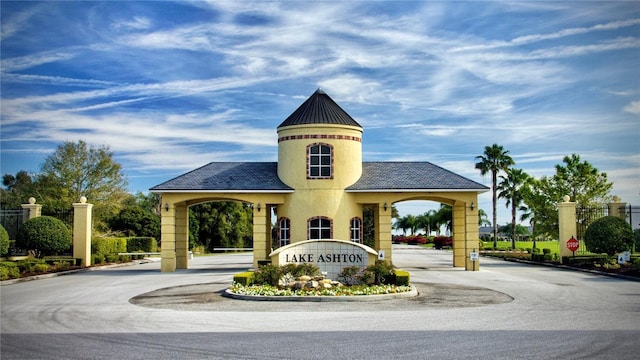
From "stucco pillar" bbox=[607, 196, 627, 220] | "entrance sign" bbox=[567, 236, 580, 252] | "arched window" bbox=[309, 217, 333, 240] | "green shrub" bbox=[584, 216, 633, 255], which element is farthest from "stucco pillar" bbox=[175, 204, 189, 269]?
"stucco pillar" bbox=[607, 196, 627, 220]

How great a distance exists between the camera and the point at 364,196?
34000 mm

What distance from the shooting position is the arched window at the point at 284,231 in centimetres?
3425

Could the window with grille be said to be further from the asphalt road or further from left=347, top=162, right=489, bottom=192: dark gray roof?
the asphalt road

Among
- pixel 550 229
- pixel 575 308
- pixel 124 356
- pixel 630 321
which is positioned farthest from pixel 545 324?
pixel 550 229

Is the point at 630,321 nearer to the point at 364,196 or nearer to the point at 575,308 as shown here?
the point at 575,308

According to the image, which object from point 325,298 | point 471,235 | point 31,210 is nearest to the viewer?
point 325,298

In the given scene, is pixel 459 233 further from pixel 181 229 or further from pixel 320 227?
pixel 181 229

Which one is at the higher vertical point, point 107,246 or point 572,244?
point 572,244

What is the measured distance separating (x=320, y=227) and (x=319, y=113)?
19.5 feet

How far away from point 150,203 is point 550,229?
4916cm

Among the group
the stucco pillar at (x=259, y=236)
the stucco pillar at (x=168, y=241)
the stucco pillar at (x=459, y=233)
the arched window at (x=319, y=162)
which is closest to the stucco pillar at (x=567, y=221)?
the stucco pillar at (x=459, y=233)

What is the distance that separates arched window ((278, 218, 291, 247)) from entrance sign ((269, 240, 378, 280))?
10.3m

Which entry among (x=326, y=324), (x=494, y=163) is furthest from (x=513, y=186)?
(x=326, y=324)

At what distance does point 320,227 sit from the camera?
33969mm
